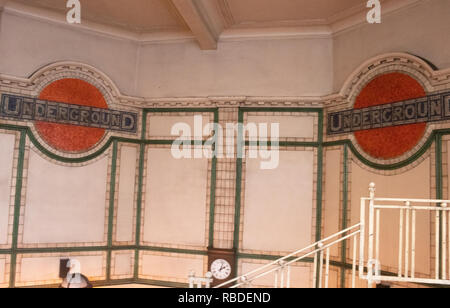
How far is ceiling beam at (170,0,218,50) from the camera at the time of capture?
568 centimetres

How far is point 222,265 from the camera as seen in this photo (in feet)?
21.5

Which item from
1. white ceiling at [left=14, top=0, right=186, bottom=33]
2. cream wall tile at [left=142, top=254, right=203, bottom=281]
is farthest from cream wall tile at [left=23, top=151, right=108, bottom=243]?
white ceiling at [left=14, top=0, right=186, bottom=33]

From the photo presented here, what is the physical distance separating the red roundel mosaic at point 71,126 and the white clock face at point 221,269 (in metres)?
2.69

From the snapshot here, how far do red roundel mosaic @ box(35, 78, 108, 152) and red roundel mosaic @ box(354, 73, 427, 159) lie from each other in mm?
4000

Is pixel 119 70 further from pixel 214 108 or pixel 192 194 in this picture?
pixel 192 194

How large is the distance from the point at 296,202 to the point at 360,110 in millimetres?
1654

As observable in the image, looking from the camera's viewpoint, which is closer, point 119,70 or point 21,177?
point 21,177

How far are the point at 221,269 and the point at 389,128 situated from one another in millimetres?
3191

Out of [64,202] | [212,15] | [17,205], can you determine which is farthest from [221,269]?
[212,15]

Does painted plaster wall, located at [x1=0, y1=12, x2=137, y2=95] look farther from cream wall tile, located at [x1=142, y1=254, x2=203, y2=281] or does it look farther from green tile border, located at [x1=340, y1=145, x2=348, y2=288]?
green tile border, located at [x1=340, y1=145, x2=348, y2=288]

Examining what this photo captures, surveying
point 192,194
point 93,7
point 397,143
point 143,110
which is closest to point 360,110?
point 397,143

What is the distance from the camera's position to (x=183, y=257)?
683 centimetres

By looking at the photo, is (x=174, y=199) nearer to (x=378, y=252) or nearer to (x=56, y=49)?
(x=56, y=49)

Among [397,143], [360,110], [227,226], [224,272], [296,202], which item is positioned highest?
[360,110]
